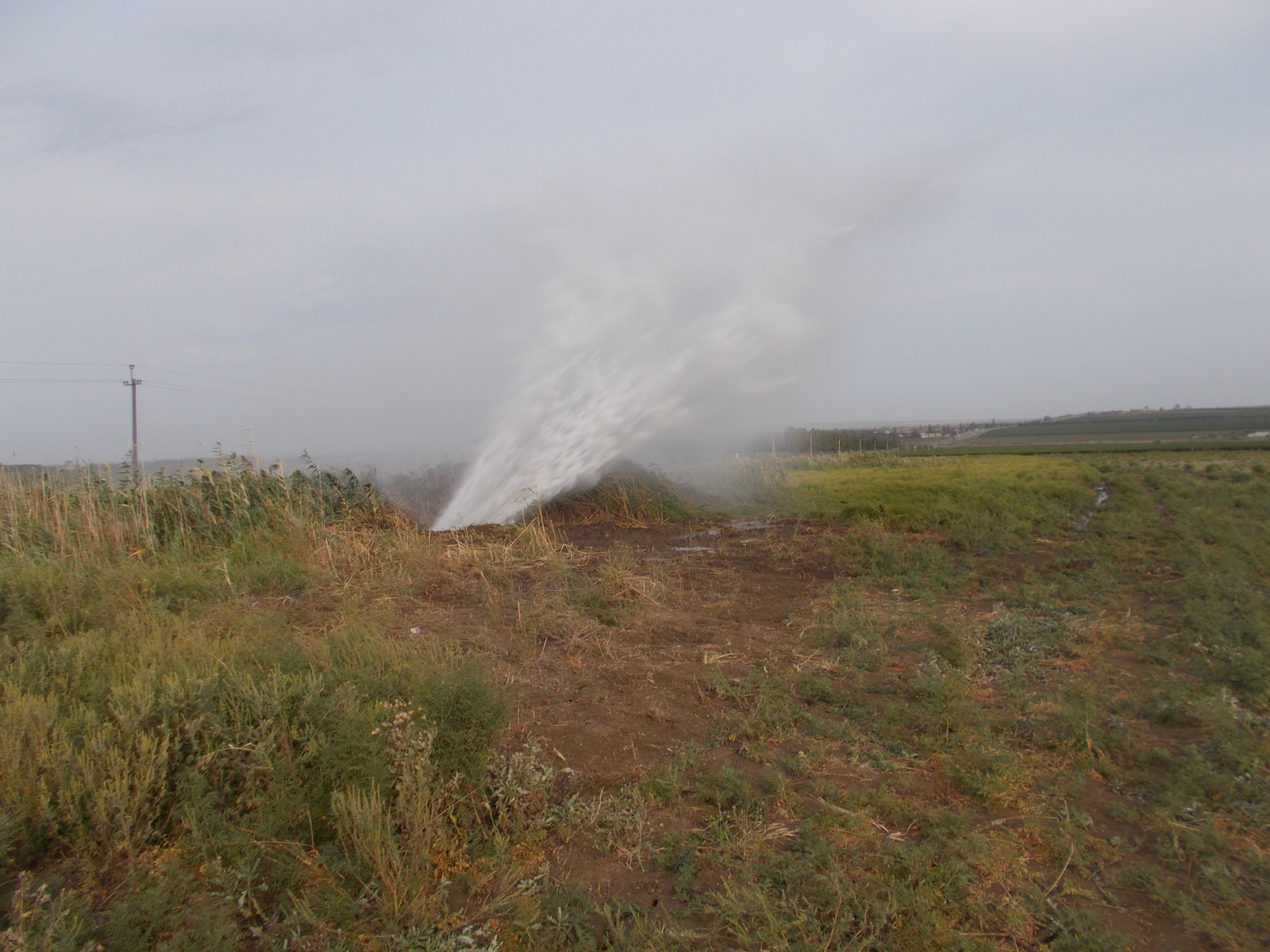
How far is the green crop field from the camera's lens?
8.98ft

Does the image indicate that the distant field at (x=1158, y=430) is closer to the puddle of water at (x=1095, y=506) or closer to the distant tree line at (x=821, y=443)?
the distant tree line at (x=821, y=443)

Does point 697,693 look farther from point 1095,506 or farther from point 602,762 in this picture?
point 1095,506

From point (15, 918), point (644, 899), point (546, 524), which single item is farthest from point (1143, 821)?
point (546, 524)

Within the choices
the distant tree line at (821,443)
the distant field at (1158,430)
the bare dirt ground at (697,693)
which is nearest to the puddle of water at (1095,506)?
the bare dirt ground at (697,693)

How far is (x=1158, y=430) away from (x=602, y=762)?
114 m

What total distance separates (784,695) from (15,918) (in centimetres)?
431

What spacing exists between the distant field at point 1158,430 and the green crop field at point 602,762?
7767 centimetres

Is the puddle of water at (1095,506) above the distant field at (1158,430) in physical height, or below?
below

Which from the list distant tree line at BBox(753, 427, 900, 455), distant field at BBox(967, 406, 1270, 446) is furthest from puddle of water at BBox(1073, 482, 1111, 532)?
distant field at BBox(967, 406, 1270, 446)

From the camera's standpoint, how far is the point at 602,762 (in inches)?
165

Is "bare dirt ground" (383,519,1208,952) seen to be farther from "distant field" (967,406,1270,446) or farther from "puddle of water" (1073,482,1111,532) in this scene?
"distant field" (967,406,1270,446)

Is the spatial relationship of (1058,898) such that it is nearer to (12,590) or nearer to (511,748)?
(511,748)

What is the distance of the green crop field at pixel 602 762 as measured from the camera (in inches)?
108

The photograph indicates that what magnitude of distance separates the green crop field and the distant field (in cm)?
7767
